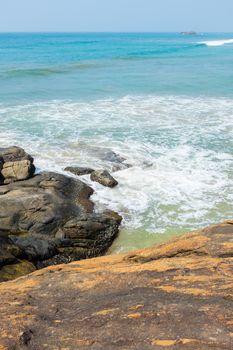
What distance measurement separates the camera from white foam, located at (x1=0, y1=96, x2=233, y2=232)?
499 inches

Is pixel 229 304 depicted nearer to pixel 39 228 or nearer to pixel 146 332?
pixel 146 332

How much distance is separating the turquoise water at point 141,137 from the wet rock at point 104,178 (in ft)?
0.83

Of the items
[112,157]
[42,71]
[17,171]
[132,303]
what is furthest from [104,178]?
[42,71]

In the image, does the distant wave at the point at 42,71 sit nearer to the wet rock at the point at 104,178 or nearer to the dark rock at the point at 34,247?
the wet rock at the point at 104,178

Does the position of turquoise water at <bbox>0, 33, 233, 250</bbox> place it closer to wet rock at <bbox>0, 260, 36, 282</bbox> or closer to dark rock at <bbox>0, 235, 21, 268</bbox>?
wet rock at <bbox>0, 260, 36, 282</bbox>

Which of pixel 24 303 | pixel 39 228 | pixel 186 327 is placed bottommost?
pixel 39 228

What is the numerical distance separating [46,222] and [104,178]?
3675 millimetres

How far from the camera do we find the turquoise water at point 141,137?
1260cm

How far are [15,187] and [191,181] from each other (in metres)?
6.03

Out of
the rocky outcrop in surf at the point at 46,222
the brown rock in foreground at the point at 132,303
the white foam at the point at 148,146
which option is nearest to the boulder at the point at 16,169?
the rocky outcrop in surf at the point at 46,222

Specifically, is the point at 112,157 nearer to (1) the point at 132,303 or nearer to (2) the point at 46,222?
(2) the point at 46,222

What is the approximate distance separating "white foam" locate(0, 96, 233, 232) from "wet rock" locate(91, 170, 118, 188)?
0.75 feet

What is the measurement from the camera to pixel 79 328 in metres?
4.06

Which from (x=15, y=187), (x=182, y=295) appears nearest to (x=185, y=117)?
(x=15, y=187)
